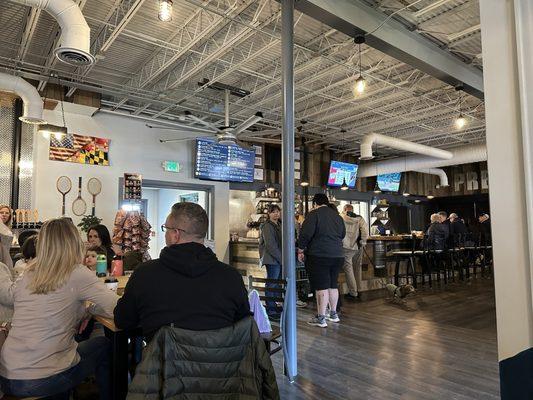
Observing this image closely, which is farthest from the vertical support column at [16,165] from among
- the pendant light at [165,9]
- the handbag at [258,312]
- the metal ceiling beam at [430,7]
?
the metal ceiling beam at [430,7]

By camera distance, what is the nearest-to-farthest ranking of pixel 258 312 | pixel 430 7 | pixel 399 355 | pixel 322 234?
pixel 258 312
pixel 399 355
pixel 430 7
pixel 322 234

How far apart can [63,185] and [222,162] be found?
142 inches

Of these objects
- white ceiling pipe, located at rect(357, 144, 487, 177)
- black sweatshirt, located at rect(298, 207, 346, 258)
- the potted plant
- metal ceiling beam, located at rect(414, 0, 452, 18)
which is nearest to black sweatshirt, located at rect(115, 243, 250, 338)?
black sweatshirt, located at rect(298, 207, 346, 258)

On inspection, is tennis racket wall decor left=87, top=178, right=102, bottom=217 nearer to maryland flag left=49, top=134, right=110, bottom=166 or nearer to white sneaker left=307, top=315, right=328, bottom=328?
maryland flag left=49, top=134, right=110, bottom=166

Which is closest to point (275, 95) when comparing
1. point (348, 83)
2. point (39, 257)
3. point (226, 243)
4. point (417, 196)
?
point (348, 83)

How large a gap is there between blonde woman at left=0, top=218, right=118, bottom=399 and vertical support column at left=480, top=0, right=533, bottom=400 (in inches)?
72.2

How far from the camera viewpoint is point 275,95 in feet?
24.9

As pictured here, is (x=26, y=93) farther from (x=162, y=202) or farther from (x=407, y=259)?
(x=407, y=259)

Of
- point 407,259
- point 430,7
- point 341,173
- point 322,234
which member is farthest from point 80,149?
point 341,173

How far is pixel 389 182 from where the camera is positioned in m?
14.0

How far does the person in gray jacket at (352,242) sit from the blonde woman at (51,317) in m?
4.94

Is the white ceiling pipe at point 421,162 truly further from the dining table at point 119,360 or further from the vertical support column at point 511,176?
the dining table at point 119,360

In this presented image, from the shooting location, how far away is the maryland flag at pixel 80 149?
7055mm

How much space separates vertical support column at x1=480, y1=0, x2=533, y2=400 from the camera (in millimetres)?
1217
